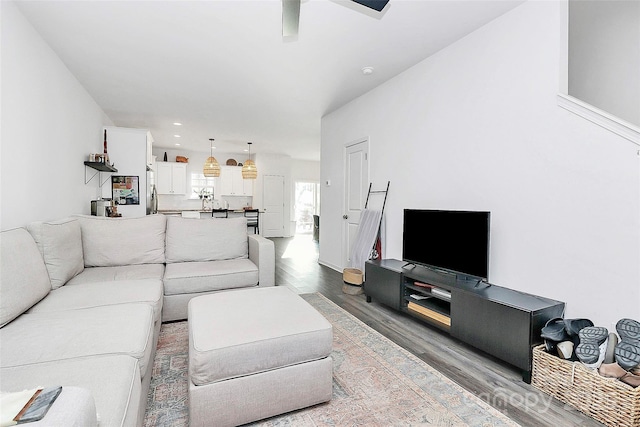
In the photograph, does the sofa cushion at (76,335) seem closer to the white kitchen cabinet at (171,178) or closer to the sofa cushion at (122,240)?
the sofa cushion at (122,240)

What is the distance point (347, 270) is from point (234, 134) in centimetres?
458

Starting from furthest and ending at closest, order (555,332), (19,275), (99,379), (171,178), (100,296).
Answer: (171,178) < (100,296) < (555,332) < (19,275) < (99,379)

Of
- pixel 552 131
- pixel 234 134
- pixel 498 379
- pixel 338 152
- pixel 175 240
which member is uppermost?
pixel 234 134

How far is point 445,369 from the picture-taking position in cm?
208

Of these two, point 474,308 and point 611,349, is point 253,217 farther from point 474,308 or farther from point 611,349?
point 611,349

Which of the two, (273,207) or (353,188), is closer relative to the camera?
(353,188)

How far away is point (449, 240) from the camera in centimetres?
271

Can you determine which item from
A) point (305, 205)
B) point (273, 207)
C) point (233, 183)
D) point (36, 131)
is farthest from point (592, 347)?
point (305, 205)

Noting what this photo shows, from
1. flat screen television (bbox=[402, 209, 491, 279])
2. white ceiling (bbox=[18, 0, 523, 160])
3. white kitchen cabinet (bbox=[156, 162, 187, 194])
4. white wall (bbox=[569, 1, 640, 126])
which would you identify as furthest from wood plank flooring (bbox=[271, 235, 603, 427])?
white kitchen cabinet (bbox=[156, 162, 187, 194])

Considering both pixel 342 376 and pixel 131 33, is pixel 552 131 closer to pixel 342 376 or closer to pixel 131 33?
pixel 342 376

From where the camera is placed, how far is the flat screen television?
8.00ft

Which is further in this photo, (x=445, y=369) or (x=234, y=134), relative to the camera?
(x=234, y=134)

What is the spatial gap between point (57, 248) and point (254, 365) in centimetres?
183

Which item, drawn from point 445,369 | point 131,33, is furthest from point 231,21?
point 445,369
